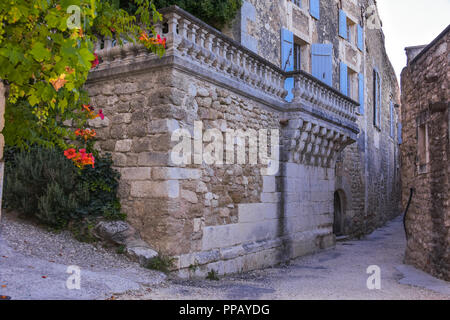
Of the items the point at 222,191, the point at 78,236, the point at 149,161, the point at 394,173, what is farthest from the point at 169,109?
the point at 394,173

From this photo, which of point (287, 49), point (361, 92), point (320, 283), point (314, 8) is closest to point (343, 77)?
point (361, 92)

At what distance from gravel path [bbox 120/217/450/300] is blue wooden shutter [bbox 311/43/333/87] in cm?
472

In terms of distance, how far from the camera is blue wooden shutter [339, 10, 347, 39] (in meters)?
13.5

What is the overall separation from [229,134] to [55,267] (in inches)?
127

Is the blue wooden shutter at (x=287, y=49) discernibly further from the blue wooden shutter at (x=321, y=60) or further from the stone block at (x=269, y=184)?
the stone block at (x=269, y=184)

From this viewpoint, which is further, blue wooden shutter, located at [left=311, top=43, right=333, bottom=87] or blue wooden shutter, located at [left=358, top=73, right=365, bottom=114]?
blue wooden shutter, located at [left=358, top=73, right=365, bottom=114]

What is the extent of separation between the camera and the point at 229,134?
21.5ft

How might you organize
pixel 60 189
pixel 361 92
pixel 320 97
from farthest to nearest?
pixel 361 92 < pixel 320 97 < pixel 60 189

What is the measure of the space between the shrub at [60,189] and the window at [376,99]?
12.6 metres

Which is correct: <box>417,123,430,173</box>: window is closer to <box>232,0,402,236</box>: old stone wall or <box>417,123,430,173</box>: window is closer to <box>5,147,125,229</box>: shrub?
<box>232,0,402,236</box>: old stone wall

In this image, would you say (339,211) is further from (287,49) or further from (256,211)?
(256,211)

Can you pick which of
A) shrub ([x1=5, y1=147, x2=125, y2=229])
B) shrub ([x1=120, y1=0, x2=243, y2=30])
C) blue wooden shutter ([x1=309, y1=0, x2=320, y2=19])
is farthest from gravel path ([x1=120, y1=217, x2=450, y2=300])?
blue wooden shutter ([x1=309, y1=0, x2=320, y2=19])

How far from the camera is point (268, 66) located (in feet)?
25.3

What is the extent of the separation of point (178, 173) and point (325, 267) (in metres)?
4.03
